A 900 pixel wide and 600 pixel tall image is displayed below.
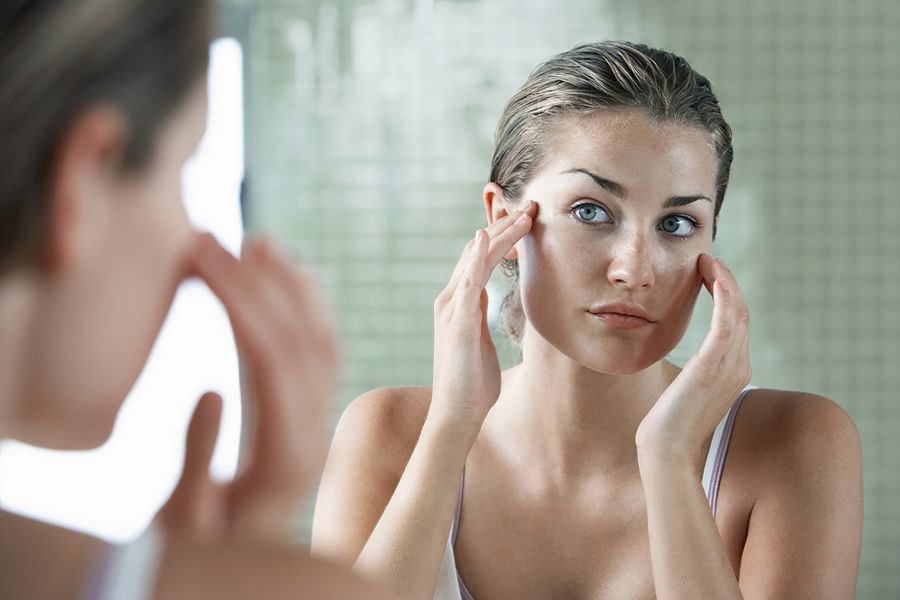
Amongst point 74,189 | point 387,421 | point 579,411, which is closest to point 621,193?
point 579,411

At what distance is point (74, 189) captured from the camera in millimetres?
291

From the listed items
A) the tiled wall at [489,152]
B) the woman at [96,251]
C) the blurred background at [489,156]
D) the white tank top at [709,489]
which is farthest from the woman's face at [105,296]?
the tiled wall at [489,152]

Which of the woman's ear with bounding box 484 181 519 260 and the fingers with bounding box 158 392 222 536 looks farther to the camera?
the woman's ear with bounding box 484 181 519 260

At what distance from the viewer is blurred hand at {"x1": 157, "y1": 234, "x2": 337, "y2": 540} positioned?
0.38 meters

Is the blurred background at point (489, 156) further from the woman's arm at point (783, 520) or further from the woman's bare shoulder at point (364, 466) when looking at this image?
the woman's arm at point (783, 520)

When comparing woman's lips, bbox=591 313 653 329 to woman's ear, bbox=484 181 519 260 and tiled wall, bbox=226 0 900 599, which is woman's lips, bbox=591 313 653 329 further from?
tiled wall, bbox=226 0 900 599

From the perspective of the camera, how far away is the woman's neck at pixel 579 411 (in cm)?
104

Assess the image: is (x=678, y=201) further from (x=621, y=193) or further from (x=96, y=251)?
(x=96, y=251)

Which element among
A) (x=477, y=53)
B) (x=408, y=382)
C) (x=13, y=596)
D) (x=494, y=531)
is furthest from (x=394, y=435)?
(x=477, y=53)

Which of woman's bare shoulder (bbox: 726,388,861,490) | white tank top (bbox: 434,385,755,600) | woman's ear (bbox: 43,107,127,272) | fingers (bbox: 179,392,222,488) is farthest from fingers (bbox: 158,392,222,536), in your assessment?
woman's bare shoulder (bbox: 726,388,861,490)

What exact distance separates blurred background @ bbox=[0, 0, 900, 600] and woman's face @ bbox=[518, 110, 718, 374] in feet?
3.50

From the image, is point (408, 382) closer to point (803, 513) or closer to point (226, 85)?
point (226, 85)

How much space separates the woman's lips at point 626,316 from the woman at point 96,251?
606 millimetres

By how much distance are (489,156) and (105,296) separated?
1.77 metres
